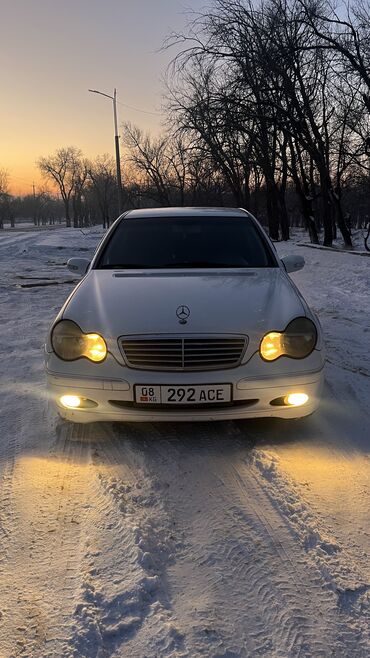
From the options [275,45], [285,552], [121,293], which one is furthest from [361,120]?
[285,552]

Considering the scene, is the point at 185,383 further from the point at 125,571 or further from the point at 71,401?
the point at 125,571

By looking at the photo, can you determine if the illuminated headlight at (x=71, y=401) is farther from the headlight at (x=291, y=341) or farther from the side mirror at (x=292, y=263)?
the side mirror at (x=292, y=263)

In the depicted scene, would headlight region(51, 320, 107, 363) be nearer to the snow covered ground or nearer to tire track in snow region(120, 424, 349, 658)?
the snow covered ground

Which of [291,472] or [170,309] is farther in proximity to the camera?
[170,309]

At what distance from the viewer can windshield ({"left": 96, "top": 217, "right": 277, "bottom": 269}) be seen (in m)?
4.32

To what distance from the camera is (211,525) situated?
8.04 ft

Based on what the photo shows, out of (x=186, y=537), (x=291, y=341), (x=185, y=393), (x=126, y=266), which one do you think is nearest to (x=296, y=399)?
(x=291, y=341)

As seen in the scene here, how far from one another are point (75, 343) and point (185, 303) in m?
0.77

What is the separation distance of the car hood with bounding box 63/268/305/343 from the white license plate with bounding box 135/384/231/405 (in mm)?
350

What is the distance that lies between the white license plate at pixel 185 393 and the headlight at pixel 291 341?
358 mm

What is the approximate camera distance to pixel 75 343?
322 cm

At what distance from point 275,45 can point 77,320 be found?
53.9ft

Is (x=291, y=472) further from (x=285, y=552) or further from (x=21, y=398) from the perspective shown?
(x=21, y=398)

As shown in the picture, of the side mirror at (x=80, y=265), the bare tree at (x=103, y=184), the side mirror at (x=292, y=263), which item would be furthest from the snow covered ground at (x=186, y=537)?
the bare tree at (x=103, y=184)
